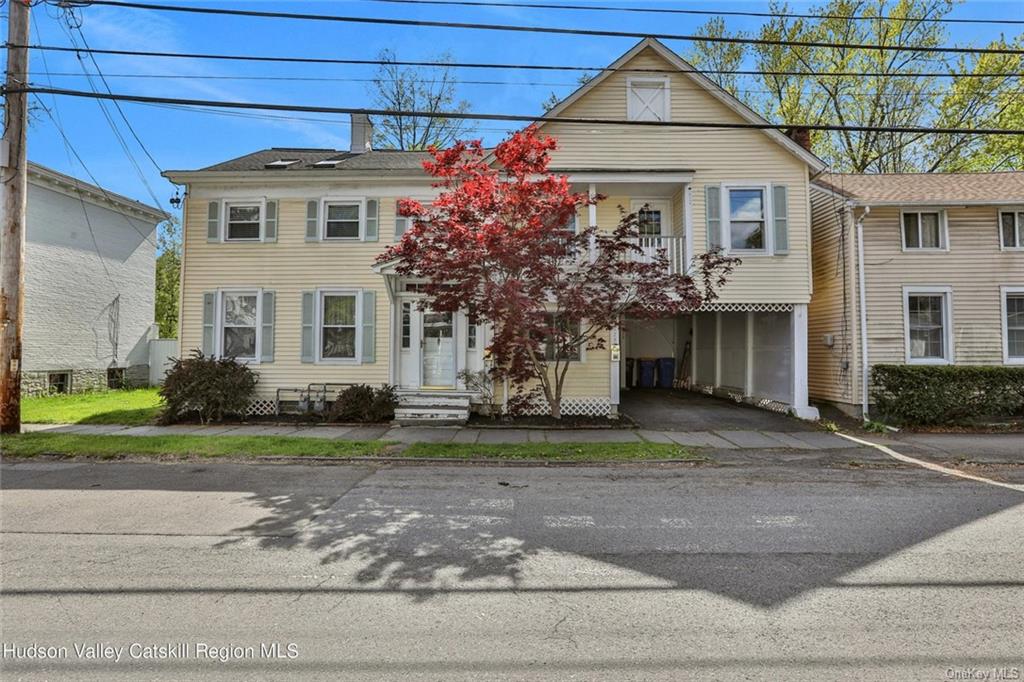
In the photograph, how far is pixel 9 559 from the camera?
4.22 meters

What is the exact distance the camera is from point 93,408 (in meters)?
13.6

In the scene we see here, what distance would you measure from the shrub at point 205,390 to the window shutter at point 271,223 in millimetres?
3311

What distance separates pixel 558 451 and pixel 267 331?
27.8ft

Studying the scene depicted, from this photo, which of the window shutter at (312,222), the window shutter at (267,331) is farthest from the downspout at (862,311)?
the window shutter at (267,331)

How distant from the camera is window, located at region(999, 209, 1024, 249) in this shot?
12.8 m

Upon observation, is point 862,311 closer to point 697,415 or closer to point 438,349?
point 697,415

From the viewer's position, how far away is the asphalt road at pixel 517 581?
9.30ft

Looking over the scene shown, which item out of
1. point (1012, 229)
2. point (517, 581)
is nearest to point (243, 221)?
point (517, 581)

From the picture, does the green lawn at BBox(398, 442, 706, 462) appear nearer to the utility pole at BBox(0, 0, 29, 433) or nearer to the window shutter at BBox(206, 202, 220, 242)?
the utility pole at BBox(0, 0, 29, 433)

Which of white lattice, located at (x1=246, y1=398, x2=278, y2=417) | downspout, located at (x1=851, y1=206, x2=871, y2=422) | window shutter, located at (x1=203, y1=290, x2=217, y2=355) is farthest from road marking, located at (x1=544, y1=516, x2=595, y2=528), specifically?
window shutter, located at (x1=203, y1=290, x2=217, y2=355)

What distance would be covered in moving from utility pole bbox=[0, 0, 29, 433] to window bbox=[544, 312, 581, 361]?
31.2ft

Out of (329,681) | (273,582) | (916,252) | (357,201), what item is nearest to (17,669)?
(273,582)

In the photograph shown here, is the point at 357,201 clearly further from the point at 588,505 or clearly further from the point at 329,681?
the point at 329,681

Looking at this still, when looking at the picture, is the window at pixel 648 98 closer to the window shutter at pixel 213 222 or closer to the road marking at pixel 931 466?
the road marking at pixel 931 466
